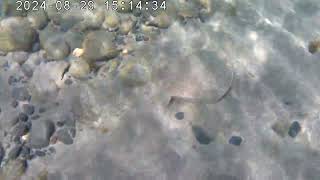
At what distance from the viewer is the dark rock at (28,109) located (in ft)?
11.1

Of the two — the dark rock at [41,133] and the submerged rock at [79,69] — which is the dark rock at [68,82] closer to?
the submerged rock at [79,69]

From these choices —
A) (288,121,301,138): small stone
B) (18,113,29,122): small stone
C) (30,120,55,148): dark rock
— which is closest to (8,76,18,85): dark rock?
(18,113,29,122): small stone

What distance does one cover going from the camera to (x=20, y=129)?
3.29 m

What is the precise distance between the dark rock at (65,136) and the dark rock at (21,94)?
1.75 ft

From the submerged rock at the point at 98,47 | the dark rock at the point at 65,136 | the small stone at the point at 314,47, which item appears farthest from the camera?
the small stone at the point at 314,47

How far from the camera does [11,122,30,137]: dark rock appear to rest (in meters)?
Result: 3.27

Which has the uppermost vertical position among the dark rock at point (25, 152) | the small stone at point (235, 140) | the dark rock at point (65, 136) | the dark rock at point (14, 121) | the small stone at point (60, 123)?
the dark rock at point (14, 121)

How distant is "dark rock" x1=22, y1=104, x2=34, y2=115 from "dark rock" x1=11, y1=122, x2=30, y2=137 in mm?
128

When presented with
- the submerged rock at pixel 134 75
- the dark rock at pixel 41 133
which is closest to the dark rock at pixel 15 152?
the dark rock at pixel 41 133

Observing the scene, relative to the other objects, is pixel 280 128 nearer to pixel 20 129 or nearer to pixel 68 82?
pixel 68 82

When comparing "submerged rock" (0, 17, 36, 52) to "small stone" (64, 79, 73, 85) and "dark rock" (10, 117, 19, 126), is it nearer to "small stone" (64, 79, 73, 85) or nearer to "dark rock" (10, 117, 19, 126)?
"small stone" (64, 79, 73, 85)

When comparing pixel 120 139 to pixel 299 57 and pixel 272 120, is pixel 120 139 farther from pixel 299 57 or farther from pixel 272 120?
pixel 299 57

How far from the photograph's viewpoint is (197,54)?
3.90 meters

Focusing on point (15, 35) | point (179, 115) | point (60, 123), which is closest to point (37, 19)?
point (15, 35)
